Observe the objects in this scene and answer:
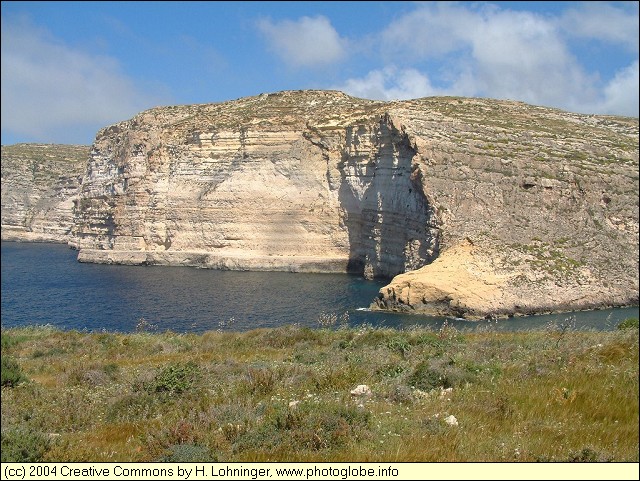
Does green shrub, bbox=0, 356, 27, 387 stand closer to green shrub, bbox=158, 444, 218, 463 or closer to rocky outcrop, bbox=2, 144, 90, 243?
green shrub, bbox=158, 444, 218, 463

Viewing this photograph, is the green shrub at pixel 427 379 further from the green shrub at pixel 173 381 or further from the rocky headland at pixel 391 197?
the rocky headland at pixel 391 197

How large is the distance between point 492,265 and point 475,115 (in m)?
18.4

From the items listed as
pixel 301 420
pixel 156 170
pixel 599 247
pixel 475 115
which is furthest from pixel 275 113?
pixel 301 420

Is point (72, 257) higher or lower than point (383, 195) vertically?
lower

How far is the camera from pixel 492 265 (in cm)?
3462

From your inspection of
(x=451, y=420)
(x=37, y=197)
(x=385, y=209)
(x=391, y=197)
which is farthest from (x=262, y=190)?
(x=37, y=197)

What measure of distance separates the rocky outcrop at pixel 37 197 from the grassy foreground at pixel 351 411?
92.8 metres

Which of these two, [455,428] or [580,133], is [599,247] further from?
[455,428]

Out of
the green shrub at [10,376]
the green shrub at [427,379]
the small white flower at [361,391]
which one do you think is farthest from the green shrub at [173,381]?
the green shrub at [427,379]

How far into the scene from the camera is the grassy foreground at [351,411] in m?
5.55

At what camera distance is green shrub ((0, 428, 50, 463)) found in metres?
5.83

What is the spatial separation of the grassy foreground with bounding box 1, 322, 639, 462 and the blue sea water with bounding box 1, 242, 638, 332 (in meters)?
15.9

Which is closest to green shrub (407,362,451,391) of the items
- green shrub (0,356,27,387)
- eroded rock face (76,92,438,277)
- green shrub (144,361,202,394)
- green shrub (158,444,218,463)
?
green shrub (158,444,218,463)

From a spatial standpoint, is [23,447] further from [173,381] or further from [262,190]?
[262,190]
